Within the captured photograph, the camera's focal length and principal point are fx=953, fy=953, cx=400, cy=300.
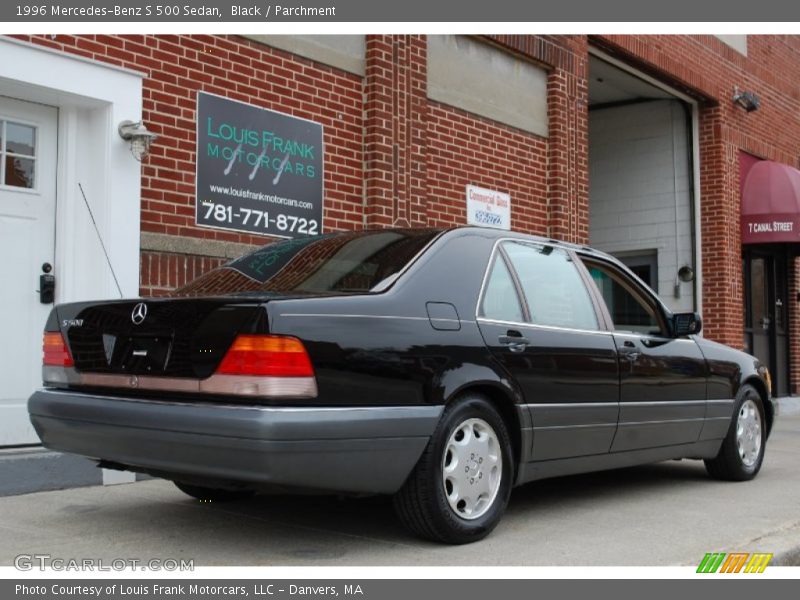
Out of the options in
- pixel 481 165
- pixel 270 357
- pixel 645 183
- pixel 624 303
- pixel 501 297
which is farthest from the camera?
pixel 645 183

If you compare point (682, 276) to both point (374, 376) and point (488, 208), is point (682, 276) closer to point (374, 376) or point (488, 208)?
point (488, 208)

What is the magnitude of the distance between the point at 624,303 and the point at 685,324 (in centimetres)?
46

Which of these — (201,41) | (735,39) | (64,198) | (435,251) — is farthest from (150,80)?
(735,39)

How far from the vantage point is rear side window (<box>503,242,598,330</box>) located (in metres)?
5.07

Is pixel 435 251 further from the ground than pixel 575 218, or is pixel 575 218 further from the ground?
pixel 575 218

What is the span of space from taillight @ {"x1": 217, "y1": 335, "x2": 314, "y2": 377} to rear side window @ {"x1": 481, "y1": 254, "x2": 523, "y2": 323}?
117 centimetres

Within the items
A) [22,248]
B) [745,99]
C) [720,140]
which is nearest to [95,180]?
[22,248]

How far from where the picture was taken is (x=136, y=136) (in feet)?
21.9

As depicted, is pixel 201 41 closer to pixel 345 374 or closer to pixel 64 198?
pixel 64 198

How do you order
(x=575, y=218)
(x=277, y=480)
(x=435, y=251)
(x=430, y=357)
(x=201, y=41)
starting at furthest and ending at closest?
(x=575, y=218) < (x=201, y=41) < (x=435, y=251) < (x=430, y=357) < (x=277, y=480)

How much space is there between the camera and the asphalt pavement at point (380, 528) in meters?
4.19

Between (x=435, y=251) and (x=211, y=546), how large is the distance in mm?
1718

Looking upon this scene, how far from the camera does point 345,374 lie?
391 centimetres

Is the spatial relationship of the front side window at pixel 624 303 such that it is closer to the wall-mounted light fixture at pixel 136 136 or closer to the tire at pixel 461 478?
the tire at pixel 461 478
